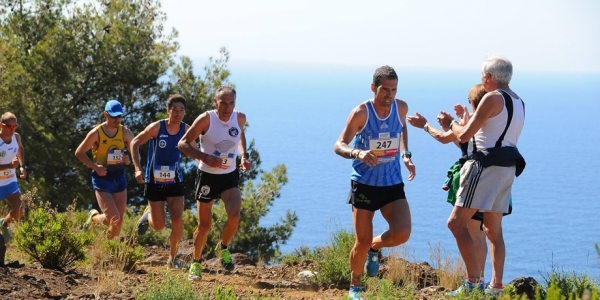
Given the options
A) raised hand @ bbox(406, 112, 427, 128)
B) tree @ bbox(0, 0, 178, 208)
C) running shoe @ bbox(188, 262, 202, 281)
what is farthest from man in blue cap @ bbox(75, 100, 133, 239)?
tree @ bbox(0, 0, 178, 208)

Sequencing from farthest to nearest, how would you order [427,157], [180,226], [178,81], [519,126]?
1. [427,157]
2. [178,81]
3. [180,226]
4. [519,126]

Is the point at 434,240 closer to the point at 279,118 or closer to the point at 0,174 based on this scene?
the point at 0,174

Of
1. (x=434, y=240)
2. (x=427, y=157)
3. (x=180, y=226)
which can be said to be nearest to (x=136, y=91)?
(x=180, y=226)

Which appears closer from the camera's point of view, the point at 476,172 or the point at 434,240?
the point at 476,172

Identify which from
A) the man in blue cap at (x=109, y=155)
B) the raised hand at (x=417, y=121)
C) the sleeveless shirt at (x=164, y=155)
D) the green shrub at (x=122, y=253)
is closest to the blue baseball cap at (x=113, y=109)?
the man in blue cap at (x=109, y=155)

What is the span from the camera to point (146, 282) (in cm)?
723

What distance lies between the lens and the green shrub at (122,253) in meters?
8.46

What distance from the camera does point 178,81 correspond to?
968 inches

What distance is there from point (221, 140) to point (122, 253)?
1.37 m

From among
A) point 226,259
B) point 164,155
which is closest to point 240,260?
point 226,259

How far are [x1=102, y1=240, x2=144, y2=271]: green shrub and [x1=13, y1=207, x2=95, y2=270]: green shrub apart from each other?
0.32 m

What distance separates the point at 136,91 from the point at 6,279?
17.2 meters

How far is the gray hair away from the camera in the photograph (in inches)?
266

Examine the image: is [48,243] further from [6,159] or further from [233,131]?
[6,159]
